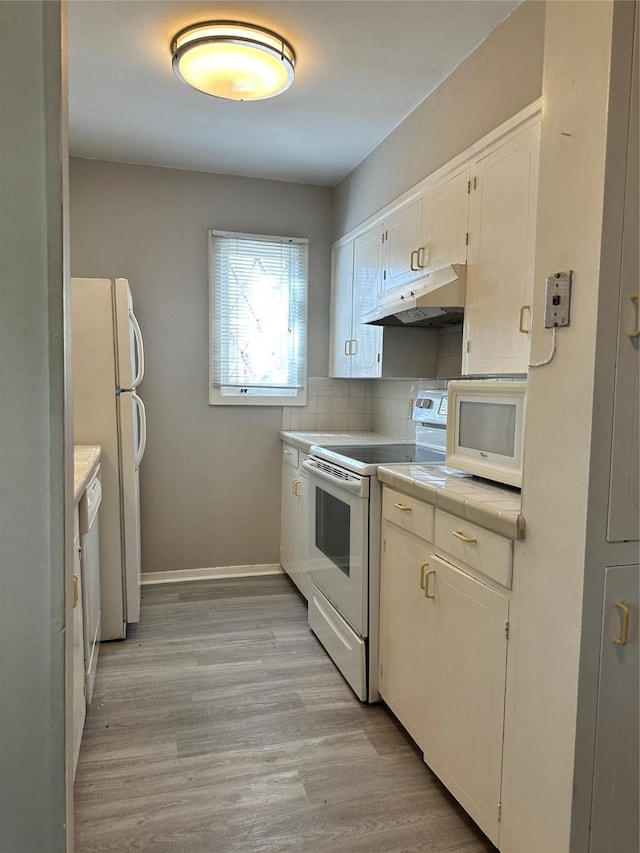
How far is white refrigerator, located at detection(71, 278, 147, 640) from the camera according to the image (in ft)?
8.96

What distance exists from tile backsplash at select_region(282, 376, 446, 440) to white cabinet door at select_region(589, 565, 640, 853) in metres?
2.47

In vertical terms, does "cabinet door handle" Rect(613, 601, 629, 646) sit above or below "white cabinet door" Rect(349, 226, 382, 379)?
below

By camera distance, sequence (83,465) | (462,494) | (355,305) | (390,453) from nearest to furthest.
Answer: (462,494)
(83,465)
(390,453)
(355,305)

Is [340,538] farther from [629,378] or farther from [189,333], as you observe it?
[189,333]

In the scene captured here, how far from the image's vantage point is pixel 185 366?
143 inches

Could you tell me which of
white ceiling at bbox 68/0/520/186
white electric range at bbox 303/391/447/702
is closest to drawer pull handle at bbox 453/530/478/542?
white electric range at bbox 303/391/447/702

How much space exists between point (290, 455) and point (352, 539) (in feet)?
4.23

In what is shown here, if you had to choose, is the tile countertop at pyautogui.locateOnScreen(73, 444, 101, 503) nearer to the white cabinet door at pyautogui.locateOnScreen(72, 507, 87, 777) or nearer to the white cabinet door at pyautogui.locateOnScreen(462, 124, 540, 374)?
the white cabinet door at pyautogui.locateOnScreen(72, 507, 87, 777)

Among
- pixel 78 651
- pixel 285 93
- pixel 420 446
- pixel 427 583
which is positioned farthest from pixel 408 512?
pixel 285 93

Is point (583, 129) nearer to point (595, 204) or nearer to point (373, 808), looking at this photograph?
point (595, 204)

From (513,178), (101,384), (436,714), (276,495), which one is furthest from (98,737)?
(513,178)

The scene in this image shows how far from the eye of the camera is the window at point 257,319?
3.66 metres

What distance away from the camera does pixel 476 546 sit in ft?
5.27

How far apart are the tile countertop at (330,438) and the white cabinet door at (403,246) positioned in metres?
0.88
